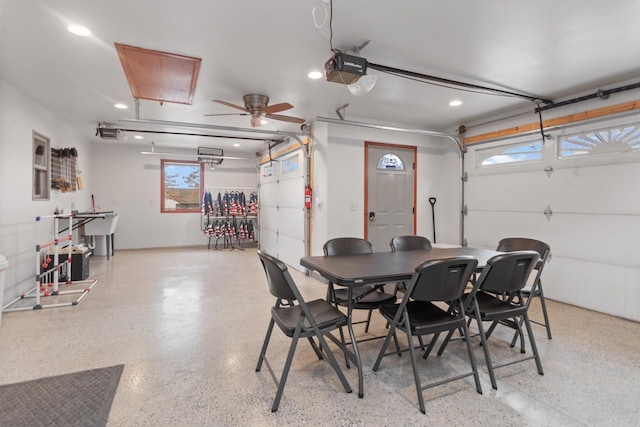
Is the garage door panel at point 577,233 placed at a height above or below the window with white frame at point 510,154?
below

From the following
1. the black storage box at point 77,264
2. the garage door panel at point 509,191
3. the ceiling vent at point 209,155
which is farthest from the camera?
the ceiling vent at point 209,155

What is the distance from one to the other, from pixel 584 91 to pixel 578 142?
0.60m

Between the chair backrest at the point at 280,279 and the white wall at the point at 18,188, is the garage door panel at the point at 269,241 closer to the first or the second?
the white wall at the point at 18,188

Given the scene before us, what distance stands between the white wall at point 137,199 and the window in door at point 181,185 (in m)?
0.14

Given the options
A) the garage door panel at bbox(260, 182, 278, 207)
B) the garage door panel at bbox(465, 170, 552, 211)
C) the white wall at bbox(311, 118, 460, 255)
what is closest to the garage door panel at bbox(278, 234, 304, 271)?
the white wall at bbox(311, 118, 460, 255)

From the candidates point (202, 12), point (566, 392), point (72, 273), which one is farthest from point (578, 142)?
point (72, 273)

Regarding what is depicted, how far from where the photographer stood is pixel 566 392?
2174 millimetres

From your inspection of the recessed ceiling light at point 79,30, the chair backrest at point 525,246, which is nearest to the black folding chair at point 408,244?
the chair backrest at point 525,246

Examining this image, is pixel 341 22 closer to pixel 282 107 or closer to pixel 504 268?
pixel 282 107

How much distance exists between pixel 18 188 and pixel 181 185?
4638 mm

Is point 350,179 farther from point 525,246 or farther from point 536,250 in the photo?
point 536,250

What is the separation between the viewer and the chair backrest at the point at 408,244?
340 centimetres

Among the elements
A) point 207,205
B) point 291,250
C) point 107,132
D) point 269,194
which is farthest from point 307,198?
point 207,205

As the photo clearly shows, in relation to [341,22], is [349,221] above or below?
below
